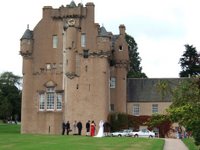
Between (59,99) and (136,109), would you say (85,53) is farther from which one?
(136,109)

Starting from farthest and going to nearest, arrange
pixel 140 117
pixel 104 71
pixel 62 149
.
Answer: pixel 140 117, pixel 104 71, pixel 62 149

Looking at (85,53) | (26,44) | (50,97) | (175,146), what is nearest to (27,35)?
(26,44)

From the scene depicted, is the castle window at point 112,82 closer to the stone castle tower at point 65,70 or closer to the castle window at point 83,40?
the stone castle tower at point 65,70

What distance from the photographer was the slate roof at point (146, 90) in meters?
72.9

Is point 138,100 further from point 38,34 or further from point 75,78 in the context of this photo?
point 38,34

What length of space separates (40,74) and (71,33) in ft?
25.5

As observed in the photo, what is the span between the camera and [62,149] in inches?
1041

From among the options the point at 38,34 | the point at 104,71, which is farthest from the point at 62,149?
the point at 38,34

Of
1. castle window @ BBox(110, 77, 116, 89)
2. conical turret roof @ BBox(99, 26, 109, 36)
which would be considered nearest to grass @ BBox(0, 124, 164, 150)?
conical turret roof @ BBox(99, 26, 109, 36)

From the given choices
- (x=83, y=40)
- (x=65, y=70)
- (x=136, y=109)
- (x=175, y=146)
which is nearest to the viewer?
(x=175, y=146)

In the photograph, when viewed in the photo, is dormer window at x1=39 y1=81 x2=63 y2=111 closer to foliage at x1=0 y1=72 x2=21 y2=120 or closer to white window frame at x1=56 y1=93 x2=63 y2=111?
white window frame at x1=56 y1=93 x2=63 y2=111

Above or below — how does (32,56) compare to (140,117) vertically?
above

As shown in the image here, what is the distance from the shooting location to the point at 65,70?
225ft

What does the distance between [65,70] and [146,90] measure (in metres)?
13.7
